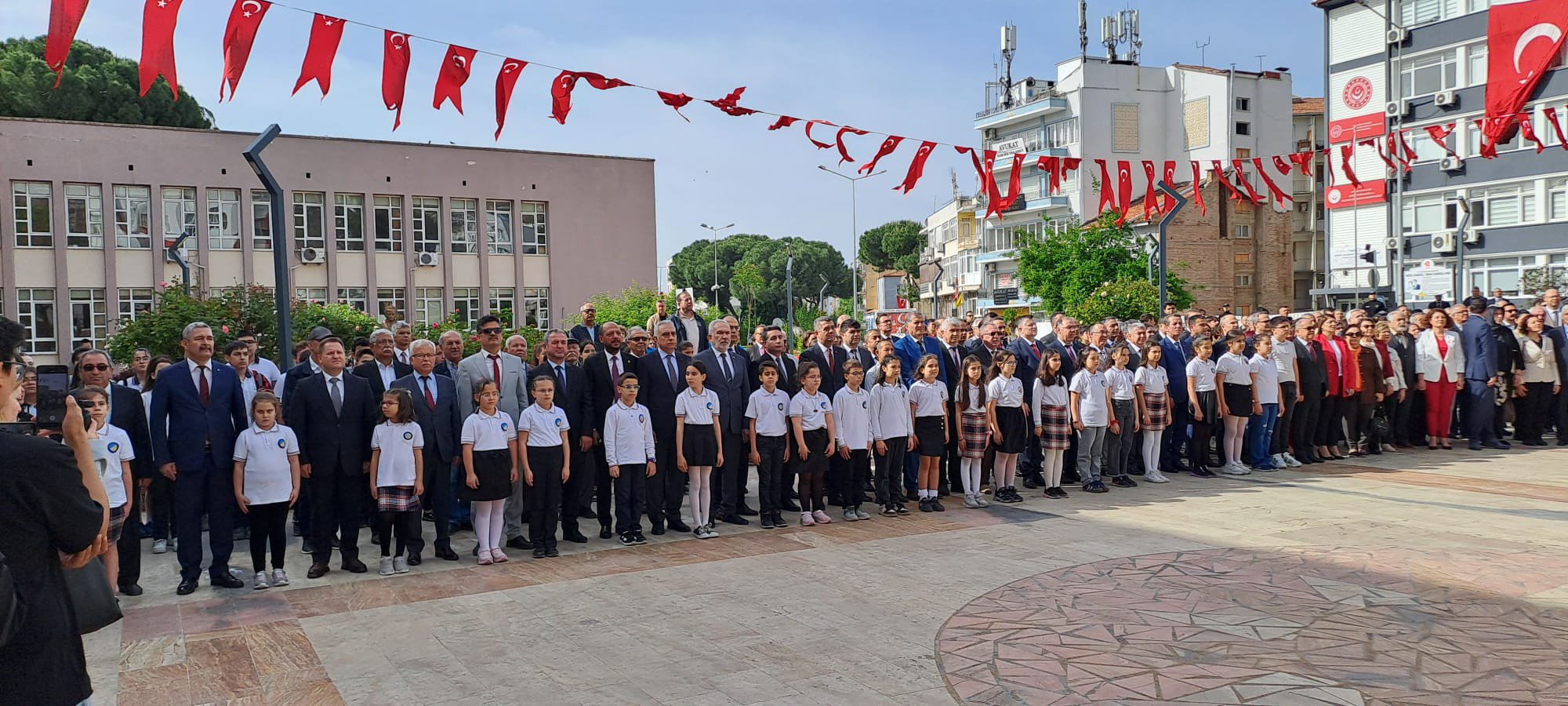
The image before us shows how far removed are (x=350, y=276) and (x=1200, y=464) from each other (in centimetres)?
3208

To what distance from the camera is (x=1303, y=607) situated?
5898mm

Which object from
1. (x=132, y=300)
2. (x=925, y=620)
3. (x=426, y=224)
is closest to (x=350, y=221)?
(x=426, y=224)

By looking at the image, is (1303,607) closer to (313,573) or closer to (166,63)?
(313,573)

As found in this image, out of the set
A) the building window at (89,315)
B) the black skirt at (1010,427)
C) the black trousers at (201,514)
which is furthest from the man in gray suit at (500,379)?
the building window at (89,315)

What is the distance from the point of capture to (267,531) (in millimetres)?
7180

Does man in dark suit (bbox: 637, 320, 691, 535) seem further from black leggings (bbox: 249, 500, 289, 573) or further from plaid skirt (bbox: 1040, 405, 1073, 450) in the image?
plaid skirt (bbox: 1040, 405, 1073, 450)

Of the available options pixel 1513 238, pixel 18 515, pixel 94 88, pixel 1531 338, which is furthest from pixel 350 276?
pixel 1513 238

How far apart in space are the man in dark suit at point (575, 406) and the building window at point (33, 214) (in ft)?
103

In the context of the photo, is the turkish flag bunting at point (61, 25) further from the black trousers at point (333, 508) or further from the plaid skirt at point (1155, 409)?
the plaid skirt at point (1155, 409)

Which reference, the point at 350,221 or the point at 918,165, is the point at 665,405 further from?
the point at 350,221

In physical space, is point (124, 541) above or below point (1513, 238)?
below

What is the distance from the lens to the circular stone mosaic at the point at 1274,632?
4.64 meters

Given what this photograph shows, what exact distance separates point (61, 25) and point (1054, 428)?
864cm

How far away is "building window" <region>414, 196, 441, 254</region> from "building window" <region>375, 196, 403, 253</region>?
529mm
